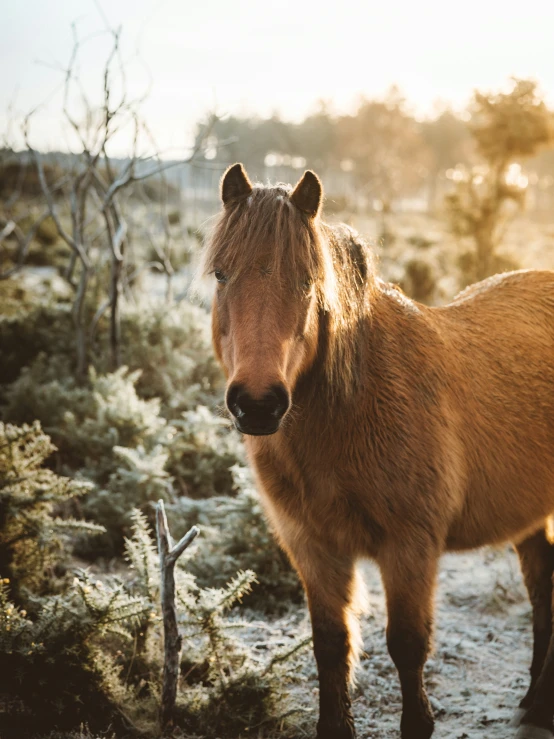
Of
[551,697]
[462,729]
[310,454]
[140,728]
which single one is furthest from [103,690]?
[551,697]

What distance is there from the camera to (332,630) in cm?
248

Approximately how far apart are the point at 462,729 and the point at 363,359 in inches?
74.3

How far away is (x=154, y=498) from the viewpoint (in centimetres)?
457

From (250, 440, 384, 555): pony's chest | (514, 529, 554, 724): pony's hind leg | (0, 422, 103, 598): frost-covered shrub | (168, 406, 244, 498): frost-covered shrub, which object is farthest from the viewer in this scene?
(168, 406, 244, 498): frost-covered shrub

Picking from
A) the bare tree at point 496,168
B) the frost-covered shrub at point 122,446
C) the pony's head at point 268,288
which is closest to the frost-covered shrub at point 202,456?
the frost-covered shrub at point 122,446

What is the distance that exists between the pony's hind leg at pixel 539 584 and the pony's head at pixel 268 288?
189 cm

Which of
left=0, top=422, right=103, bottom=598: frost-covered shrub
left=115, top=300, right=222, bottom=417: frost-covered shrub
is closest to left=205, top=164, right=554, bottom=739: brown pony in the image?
left=0, top=422, right=103, bottom=598: frost-covered shrub

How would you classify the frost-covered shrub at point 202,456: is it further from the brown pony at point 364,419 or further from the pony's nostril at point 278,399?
the pony's nostril at point 278,399

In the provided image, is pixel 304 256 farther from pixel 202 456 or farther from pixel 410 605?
pixel 202 456

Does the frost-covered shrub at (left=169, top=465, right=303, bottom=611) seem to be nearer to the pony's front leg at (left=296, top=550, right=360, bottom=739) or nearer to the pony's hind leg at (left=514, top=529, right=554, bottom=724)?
the pony's front leg at (left=296, top=550, right=360, bottom=739)

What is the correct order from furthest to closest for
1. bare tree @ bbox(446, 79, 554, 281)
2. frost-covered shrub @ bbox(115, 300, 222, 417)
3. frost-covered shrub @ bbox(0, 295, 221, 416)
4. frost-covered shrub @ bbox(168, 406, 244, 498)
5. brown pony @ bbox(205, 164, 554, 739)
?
bare tree @ bbox(446, 79, 554, 281) < frost-covered shrub @ bbox(0, 295, 221, 416) < frost-covered shrub @ bbox(115, 300, 222, 417) < frost-covered shrub @ bbox(168, 406, 244, 498) < brown pony @ bbox(205, 164, 554, 739)

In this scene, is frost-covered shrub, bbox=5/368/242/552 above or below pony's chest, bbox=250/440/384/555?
below

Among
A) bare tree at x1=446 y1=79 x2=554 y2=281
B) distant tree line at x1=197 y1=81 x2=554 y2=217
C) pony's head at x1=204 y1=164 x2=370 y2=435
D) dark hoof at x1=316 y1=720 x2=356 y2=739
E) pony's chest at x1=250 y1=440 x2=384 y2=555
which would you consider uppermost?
distant tree line at x1=197 y1=81 x2=554 y2=217

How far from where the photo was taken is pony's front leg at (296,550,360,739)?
246 cm
